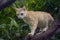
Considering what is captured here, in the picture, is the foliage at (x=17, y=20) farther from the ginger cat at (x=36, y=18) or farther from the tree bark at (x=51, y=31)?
the tree bark at (x=51, y=31)

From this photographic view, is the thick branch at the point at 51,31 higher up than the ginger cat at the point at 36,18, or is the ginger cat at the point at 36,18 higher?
the ginger cat at the point at 36,18

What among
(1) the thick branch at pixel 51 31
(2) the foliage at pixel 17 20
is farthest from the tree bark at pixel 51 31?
(2) the foliage at pixel 17 20

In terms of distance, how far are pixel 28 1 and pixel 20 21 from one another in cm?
41

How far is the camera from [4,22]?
191 inches

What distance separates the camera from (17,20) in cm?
502

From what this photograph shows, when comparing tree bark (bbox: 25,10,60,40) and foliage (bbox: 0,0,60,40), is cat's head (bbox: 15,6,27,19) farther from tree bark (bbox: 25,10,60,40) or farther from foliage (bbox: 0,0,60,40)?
tree bark (bbox: 25,10,60,40)

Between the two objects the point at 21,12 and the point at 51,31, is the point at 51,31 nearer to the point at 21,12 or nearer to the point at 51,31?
the point at 51,31

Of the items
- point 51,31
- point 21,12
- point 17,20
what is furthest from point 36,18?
point 51,31

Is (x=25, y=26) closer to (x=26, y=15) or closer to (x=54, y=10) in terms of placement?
→ (x=26, y=15)

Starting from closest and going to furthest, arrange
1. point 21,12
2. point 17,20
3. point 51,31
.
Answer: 1. point 51,31
2. point 21,12
3. point 17,20

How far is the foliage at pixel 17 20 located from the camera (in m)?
4.68

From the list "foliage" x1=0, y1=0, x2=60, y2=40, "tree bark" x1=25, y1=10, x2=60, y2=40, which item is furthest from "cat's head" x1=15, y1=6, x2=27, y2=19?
"tree bark" x1=25, y1=10, x2=60, y2=40

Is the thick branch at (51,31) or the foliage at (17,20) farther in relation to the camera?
the foliage at (17,20)

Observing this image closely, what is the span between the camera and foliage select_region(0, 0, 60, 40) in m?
4.68
